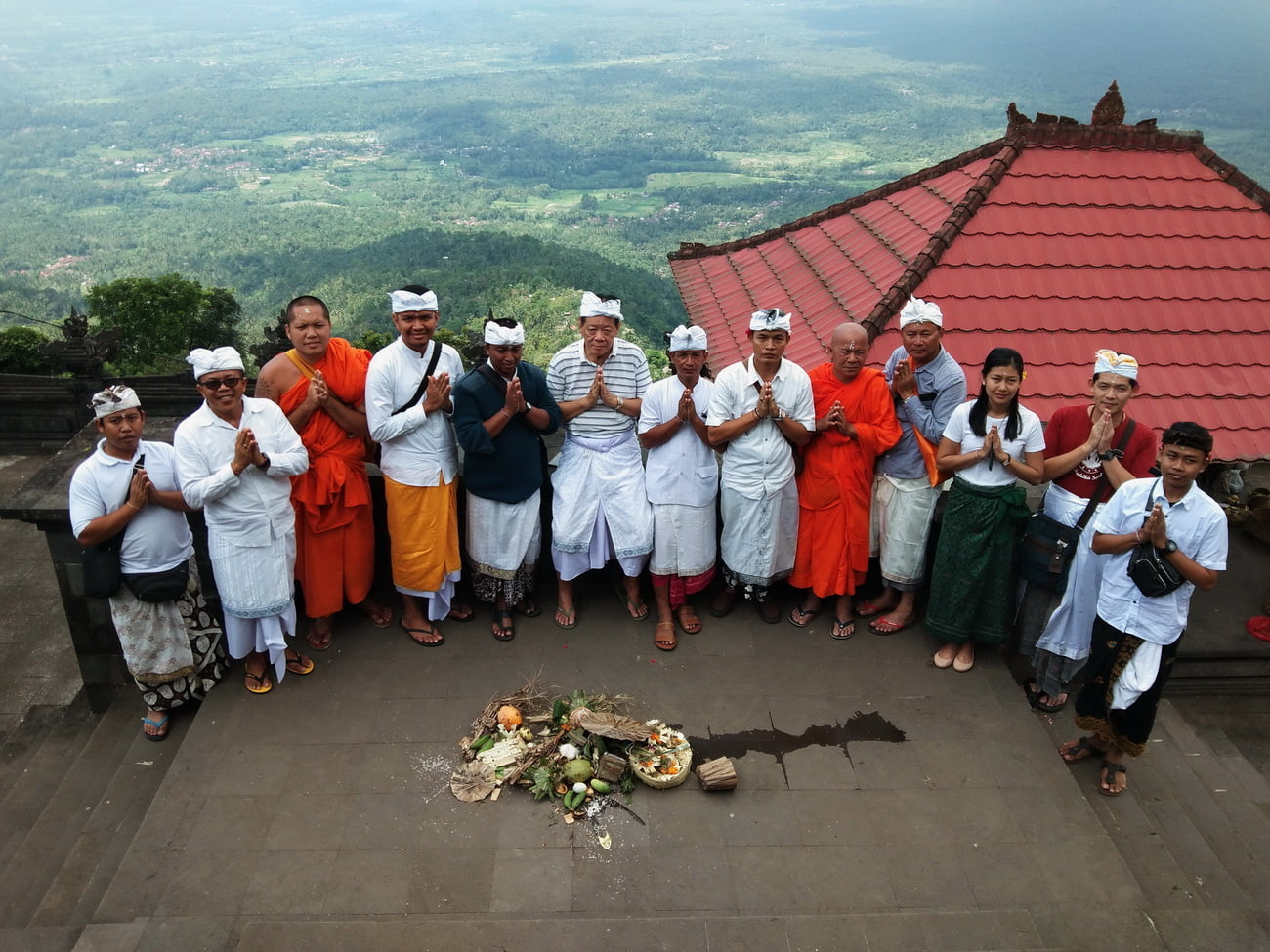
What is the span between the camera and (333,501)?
14.7 feet

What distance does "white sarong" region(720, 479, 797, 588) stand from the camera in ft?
15.5

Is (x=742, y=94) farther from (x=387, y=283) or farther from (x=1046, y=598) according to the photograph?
(x=1046, y=598)

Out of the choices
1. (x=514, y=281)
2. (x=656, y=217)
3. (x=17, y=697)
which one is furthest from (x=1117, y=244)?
(x=656, y=217)

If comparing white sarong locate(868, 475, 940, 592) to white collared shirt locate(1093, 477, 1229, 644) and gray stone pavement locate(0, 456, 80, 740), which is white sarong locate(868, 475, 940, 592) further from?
gray stone pavement locate(0, 456, 80, 740)

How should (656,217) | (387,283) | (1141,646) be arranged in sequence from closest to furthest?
(1141,646)
(387,283)
(656,217)

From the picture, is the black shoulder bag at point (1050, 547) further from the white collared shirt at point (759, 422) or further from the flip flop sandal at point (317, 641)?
the flip flop sandal at point (317, 641)

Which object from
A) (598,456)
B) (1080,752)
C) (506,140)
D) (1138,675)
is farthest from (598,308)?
(506,140)

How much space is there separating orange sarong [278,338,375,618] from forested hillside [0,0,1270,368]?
31.1 meters

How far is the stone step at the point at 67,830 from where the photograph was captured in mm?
3891

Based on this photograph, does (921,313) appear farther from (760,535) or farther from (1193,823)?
(1193,823)

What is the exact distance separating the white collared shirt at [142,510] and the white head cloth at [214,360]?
407 mm

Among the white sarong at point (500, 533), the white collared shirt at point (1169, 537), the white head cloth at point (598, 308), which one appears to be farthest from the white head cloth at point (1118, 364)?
the white sarong at point (500, 533)

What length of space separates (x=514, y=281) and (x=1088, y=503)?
131ft

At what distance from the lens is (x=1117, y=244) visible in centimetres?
678
